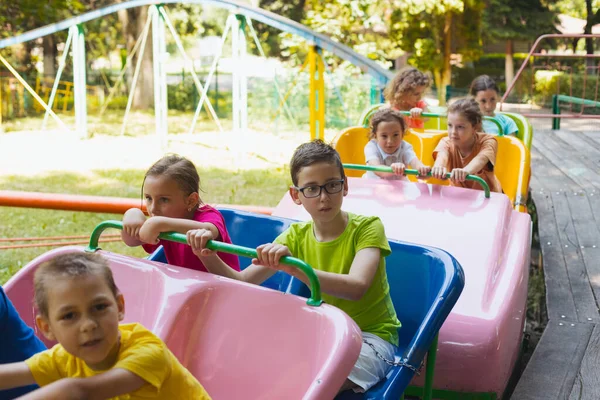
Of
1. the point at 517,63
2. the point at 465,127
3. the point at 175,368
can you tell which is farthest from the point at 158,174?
the point at 517,63

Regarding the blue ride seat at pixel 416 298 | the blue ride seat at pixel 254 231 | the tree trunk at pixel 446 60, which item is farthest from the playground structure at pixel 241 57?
the blue ride seat at pixel 416 298

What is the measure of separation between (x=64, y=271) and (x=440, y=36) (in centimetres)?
1623

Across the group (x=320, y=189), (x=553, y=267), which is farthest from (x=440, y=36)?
(x=320, y=189)

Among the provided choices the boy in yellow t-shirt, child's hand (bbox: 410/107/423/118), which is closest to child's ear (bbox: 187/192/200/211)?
the boy in yellow t-shirt

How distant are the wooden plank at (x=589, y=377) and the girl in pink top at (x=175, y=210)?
144 cm

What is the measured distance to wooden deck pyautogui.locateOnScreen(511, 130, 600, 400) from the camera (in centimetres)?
304

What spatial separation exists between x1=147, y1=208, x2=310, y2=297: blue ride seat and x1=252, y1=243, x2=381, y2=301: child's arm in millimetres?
630

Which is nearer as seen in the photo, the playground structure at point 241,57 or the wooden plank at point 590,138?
the wooden plank at point 590,138

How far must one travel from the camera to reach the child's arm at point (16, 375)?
5.35 feet

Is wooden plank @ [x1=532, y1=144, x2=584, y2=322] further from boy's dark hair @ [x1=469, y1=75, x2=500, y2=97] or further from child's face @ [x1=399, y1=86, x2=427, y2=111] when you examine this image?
child's face @ [x1=399, y1=86, x2=427, y2=111]

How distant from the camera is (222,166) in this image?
10.3 meters

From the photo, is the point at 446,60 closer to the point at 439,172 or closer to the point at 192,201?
the point at 439,172

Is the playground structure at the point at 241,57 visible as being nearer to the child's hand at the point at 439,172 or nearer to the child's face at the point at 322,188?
the child's hand at the point at 439,172

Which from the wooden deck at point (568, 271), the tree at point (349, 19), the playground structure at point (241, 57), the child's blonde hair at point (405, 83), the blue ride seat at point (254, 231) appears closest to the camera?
the blue ride seat at point (254, 231)
